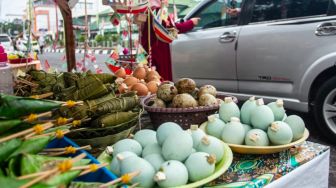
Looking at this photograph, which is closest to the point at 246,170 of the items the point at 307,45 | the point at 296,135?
the point at 296,135

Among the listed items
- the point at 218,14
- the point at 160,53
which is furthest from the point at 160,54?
the point at 218,14

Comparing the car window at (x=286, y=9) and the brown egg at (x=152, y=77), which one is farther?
the car window at (x=286, y=9)

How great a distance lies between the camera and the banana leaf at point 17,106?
725mm

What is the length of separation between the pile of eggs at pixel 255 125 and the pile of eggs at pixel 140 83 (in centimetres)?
62

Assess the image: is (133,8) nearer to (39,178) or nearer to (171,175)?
(171,175)

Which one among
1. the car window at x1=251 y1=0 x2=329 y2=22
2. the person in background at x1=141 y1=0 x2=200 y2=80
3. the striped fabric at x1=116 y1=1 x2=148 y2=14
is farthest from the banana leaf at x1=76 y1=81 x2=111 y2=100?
the person in background at x1=141 y1=0 x2=200 y2=80

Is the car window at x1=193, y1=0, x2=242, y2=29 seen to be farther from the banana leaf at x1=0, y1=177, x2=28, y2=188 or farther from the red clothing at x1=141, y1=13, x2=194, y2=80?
the banana leaf at x1=0, y1=177, x2=28, y2=188

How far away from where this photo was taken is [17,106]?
736mm

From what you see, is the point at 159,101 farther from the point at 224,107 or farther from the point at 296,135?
the point at 296,135

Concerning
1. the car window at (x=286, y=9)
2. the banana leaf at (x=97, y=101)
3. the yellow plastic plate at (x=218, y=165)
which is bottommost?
the yellow plastic plate at (x=218, y=165)

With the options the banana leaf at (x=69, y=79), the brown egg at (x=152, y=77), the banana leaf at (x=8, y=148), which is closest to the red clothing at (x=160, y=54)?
the brown egg at (x=152, y=77)

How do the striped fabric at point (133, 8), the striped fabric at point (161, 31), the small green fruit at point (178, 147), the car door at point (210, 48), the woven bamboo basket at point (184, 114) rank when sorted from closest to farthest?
the small green fruit at point (178, 147)
the woven bamboo basket at point (184, 114)
the striped fabric at point (133, 8)
the striped fabric at point (161, 31)
the car door at point (210, 48)

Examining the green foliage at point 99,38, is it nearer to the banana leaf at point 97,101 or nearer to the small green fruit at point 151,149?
the banana leaf at point 97,101

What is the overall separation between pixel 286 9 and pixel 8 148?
295cm
